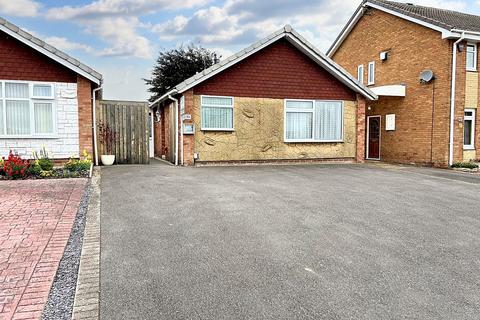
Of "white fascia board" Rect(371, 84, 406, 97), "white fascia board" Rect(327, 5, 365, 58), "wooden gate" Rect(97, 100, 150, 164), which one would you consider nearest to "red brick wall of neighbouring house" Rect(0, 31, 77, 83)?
"wooden gate" Rect(97, 100, 150, 164)

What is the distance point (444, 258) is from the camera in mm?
4152

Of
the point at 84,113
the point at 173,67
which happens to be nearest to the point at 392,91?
the point at 84,113

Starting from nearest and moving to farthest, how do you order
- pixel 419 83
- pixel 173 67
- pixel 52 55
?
1. pixel 52 55
2. pixel 419 83
3. pixel 173 67

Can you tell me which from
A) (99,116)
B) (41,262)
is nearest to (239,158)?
(99,116)

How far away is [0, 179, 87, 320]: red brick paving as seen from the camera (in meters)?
3.10

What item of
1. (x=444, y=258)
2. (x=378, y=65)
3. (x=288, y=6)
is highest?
(x=288, y=6)

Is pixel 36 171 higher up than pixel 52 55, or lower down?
lower down

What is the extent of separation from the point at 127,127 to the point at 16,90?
11.7ft

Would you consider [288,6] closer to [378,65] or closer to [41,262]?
[378,65]

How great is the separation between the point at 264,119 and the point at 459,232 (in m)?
9.38

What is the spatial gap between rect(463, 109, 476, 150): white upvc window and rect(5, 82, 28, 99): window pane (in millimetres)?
15975

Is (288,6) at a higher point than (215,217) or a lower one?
higher

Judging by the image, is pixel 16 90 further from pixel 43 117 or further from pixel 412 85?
pixel 412 85

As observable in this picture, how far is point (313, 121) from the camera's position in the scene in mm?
14727
